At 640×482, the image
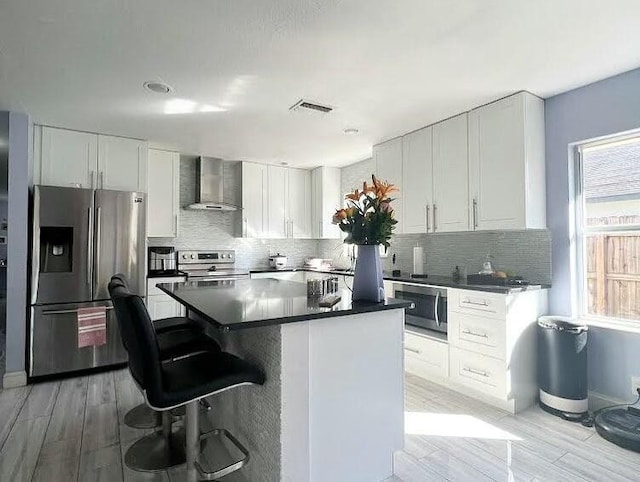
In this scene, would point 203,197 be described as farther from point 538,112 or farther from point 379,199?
point 538,112

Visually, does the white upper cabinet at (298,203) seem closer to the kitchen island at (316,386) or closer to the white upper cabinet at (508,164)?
the white upper cabinet at (508,164)

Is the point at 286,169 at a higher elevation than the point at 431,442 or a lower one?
higher

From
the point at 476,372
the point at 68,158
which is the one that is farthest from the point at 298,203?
the point at 476,372

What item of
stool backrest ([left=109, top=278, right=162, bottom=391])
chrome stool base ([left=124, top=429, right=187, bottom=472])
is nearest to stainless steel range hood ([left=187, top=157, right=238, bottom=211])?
chrome stool base ([left=124, top=429, right=187, bottom=472])

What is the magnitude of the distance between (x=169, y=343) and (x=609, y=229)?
3147 mm

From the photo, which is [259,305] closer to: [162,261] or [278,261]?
[162,261]

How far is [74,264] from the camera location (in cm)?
341

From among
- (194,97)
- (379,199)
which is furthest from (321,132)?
(379,199)

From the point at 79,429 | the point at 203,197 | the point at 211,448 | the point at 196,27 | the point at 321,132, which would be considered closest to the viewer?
the point at 196,27

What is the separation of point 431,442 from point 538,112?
266 cm

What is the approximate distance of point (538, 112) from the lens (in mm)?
2934

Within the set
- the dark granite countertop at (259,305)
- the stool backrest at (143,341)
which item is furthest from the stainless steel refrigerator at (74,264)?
the stool backrest at (143,341)

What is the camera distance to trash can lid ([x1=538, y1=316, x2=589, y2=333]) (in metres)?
2.54

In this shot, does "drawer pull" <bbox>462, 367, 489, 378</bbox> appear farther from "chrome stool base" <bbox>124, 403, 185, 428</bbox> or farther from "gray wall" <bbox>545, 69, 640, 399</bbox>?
"chrome stool base" <bbox>124, 403, 185, 428</bbox>
